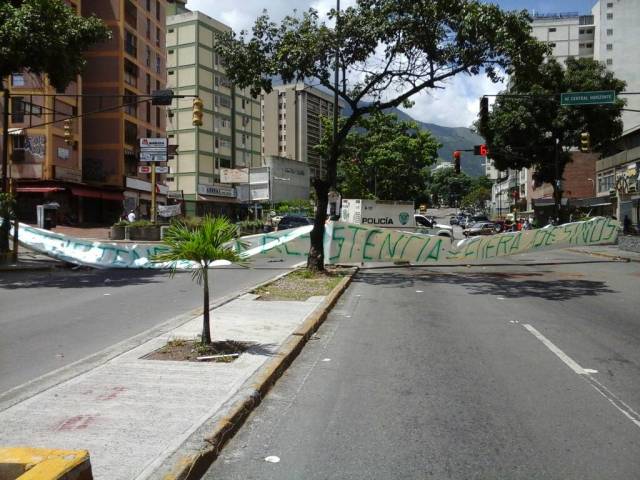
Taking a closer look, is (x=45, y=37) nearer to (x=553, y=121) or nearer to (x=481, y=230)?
(x=553, y=121)

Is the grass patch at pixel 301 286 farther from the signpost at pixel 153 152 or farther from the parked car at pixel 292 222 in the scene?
the signpost at pixel 153 152

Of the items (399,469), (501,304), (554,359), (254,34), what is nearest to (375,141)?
(254,34)

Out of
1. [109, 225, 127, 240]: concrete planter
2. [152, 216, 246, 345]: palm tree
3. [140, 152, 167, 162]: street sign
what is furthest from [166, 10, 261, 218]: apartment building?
[152, 216, 246, 345]: palm tree

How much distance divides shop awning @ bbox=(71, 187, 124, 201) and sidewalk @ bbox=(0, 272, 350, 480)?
39.7 metres

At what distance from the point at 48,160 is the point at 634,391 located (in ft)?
141

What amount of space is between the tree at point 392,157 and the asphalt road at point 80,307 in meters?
34.1

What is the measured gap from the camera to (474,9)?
1584 cm

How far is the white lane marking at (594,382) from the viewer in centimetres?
530

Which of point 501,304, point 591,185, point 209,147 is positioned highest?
point 209,147

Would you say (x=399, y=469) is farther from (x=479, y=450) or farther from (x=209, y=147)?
(x=209, y=147)

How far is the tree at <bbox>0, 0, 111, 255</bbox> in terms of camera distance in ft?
55.0

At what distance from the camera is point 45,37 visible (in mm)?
17062

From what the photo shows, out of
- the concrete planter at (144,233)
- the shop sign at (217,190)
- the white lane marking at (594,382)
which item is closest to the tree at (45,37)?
the white lane marking at (594,382)

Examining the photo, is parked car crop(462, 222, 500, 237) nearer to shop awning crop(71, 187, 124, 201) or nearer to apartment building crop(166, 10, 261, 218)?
shop awning crop(71, 187, 124, 201)
